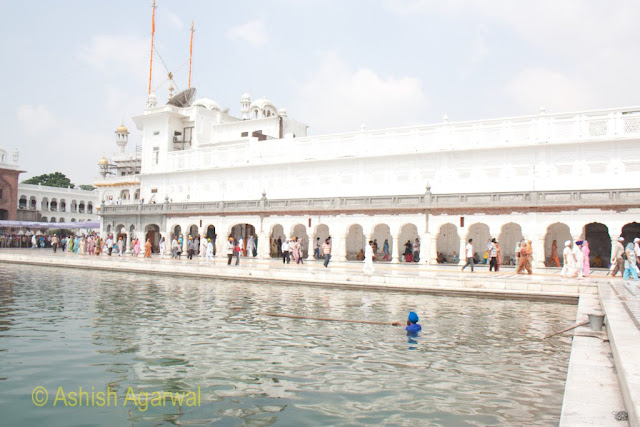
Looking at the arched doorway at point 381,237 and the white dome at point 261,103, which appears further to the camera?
the white dome at point 261,103

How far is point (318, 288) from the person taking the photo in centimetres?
2123

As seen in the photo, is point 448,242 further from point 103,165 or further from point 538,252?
point 103,165

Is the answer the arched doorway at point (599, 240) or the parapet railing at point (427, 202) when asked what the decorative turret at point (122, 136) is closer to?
the parapet railing at point (427, 202)

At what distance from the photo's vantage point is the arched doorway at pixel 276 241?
40.7 m

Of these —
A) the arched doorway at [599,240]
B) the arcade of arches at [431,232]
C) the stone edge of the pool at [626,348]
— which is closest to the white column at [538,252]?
the arcade of arches at [431,232]

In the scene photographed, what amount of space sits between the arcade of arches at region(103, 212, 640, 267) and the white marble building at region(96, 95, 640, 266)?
0.07 m

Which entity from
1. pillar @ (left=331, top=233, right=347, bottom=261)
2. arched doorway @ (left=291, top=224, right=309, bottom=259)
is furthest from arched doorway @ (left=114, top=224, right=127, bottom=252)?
pillar @ (left=331, top=233, right=347, bottom=261)

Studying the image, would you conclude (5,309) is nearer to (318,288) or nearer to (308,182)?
(318,288)

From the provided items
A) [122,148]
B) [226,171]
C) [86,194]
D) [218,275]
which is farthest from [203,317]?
[86,194]

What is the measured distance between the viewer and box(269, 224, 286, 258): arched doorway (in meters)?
40.7

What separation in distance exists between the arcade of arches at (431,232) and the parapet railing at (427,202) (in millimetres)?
601

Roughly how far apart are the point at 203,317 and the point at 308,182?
2656cm

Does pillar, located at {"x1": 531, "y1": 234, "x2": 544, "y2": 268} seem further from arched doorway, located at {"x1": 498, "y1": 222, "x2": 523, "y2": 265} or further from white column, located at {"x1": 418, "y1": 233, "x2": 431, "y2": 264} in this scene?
white column, located at {"x1": 418, "y1": 233, "x2": 431, "y2": 264}

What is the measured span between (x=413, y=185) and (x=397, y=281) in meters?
15.7
